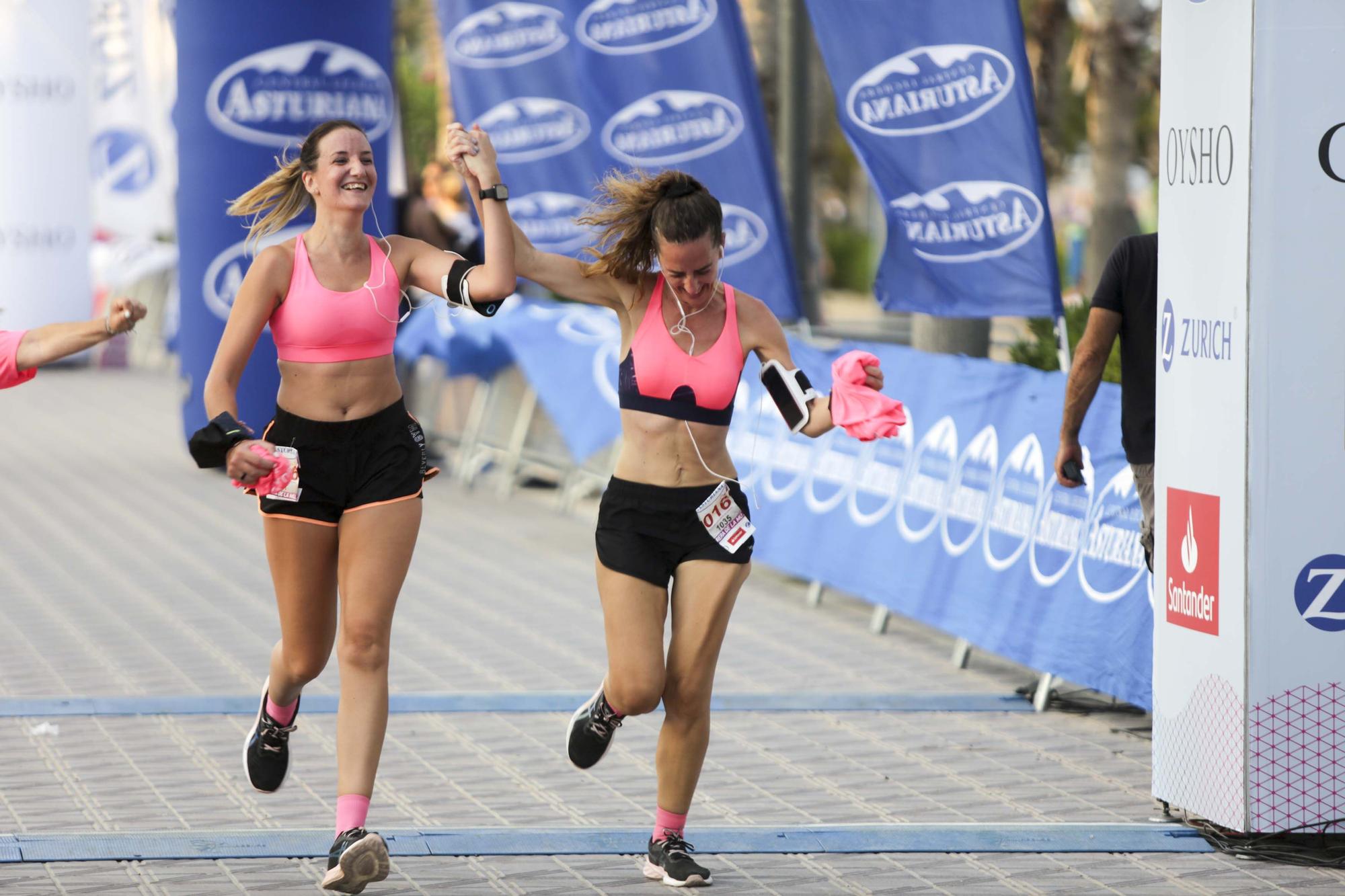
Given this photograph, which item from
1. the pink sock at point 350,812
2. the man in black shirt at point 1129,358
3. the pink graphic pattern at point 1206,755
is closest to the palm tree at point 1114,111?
the man in black shirt at point 1129,358

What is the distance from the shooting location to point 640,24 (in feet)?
37.3

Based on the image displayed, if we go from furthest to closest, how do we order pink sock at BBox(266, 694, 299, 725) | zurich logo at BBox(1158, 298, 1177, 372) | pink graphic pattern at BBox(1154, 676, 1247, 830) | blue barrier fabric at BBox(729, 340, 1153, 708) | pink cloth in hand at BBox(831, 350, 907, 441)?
blue barrier fabric at BBox(729, 340, 1153, 708)
zurich logo at BBox(1158, 298, 1177, 372)
pink sock at BBox(266, 694, 299, 725)
pink graphic pattern at BBox(1154, 676, 1247, 830)
pink cloth in hand at BBox(831, 350, 907, 441)

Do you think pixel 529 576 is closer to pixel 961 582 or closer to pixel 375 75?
pixel 961 582

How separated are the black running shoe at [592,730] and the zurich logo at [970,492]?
3.27 metres

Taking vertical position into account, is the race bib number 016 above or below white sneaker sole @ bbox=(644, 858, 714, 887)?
above

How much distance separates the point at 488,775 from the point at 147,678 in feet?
7.58

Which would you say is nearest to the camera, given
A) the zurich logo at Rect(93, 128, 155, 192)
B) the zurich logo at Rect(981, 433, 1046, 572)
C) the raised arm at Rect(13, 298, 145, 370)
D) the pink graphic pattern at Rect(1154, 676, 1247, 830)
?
the raised arm at Rect(13, 298, 145, 370)

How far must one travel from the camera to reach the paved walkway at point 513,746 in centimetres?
546

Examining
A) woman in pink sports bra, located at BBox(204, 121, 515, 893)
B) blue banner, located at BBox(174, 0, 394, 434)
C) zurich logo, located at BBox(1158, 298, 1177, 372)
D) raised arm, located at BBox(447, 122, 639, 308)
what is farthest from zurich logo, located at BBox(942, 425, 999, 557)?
blue banner, located at BBox(174, 0, 394, 434)

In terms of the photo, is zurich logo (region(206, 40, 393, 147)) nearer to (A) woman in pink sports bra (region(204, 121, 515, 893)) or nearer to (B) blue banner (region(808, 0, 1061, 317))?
(B) blue banner (region(808, 0, 1061, 317))

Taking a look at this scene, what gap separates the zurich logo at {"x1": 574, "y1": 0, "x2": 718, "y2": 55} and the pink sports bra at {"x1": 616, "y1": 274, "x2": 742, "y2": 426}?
6.03 metres

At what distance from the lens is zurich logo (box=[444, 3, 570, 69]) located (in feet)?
45.5

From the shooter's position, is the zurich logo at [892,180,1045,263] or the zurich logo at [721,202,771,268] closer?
the zurich logo at [892,180,1045,263]

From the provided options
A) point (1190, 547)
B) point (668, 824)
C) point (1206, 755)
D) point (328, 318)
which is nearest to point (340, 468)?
point (328, 318)
